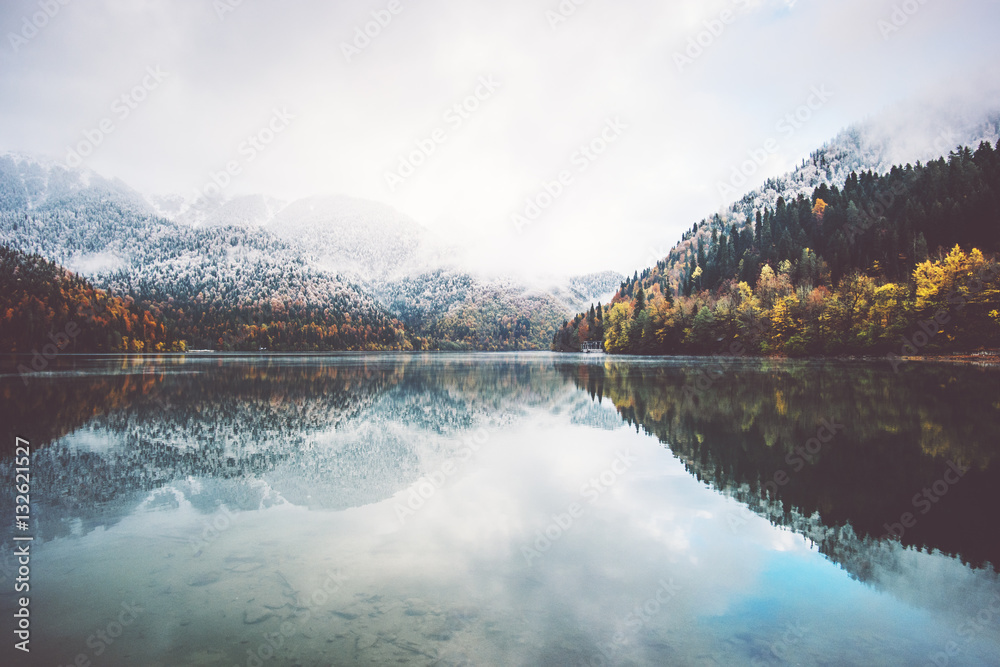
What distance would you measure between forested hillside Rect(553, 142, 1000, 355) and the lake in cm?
6043

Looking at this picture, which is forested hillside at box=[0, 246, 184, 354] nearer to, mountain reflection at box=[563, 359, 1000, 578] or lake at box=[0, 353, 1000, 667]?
lake at box=[0, 353, 1000, 667]

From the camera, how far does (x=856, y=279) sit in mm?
82938

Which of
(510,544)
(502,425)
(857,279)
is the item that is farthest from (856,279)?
(510,544)

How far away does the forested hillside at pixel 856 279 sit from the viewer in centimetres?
6438

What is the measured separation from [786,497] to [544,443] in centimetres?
779

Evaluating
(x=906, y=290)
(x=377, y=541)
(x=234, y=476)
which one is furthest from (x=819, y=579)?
(x=906, y=290)

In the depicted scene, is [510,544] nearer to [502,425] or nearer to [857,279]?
[502,425]

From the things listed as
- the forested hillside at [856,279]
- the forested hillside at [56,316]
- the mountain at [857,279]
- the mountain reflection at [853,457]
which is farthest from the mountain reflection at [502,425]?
the forested hillside at [56,316]

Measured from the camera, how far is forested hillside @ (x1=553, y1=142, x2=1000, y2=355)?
64375mm

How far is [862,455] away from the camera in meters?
13.8

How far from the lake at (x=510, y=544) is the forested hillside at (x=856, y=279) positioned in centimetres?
6043

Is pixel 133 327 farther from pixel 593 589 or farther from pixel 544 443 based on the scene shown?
pixel 593 589

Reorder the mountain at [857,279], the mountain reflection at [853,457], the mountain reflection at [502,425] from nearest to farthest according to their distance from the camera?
the mountain reflection at [853,457] → the mountain reflection at [502,425] → the mountain at [857,279]

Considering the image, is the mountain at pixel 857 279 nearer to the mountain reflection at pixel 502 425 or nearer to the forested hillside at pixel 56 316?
the mountain reflection at pixel 502 425
